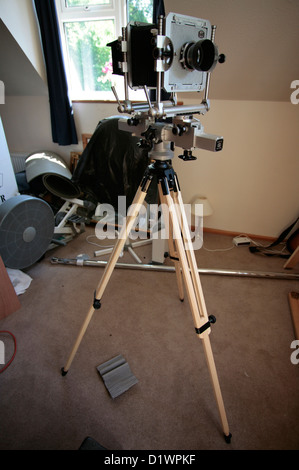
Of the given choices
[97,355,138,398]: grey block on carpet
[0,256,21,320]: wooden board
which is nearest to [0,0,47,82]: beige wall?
[0,256,21,320]: wooden board

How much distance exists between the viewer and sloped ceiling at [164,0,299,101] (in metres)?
1.37

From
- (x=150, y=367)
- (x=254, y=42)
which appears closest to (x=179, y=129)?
(x=150, y=367)

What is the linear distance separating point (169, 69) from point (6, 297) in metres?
1.60

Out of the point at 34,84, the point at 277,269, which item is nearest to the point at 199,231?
the point at 277,269

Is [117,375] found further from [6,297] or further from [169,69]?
[169,69]

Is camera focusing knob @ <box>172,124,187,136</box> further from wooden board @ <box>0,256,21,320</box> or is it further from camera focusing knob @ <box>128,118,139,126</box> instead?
wooden board @ <box>0,256,21,320</box>

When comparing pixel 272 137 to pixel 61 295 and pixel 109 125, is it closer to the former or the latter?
pixel 109 125

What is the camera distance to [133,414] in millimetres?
1128

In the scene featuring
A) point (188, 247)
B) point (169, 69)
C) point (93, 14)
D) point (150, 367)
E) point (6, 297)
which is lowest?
point (150, 367)

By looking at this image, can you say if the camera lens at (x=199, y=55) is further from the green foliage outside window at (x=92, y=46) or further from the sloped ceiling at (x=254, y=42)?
the green foliage outside window at (x=92, y=46)

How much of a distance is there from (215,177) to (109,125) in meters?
1.23

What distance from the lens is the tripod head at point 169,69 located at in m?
0.70

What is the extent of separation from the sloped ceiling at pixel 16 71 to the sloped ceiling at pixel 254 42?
1.54 m

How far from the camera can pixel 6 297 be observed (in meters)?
1.58
